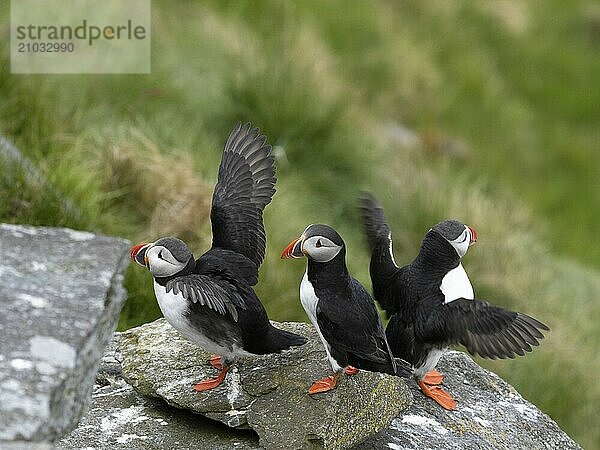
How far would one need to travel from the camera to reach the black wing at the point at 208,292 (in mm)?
3307

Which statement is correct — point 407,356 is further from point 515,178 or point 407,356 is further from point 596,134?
point 596,134

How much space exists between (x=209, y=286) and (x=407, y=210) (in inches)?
216

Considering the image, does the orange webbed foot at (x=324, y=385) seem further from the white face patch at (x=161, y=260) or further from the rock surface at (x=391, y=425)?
the white face patch at (x=161, y=260)

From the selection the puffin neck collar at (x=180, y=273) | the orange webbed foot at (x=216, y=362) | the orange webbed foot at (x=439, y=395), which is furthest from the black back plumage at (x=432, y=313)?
the puffin neck collar at (x=180, y=273)

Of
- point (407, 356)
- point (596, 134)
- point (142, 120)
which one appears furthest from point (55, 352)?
point (596, 134)

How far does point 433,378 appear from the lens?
163 inches

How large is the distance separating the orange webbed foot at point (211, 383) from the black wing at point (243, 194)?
1.63 feet

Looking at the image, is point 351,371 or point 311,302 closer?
point 311,302

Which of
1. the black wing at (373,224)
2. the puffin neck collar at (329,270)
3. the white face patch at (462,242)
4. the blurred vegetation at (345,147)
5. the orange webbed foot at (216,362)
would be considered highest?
the blurred vegetation at (345,147)

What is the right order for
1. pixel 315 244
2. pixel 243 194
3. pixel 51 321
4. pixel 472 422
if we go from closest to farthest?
pixel 51 321 → pixel 315 244 → pixel 472 422 → pixel 243 194

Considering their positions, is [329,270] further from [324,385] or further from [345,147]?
[345,147]

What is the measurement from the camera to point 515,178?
12.4 metres

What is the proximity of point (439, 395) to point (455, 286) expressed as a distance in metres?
0.55

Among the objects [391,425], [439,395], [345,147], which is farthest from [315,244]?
[345,147]
